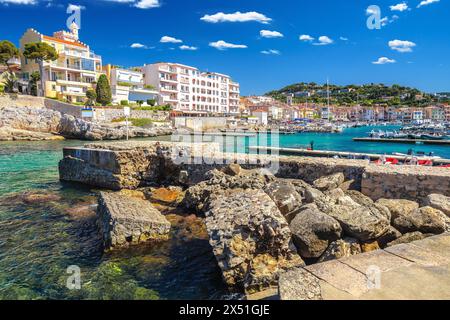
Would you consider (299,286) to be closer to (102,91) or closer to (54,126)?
(54,126)

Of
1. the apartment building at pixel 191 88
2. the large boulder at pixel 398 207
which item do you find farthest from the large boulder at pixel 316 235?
the apartment building at pixel 191 88

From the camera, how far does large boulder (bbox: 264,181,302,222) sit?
8242 millimetres

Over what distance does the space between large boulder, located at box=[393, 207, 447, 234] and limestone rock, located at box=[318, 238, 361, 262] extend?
64.6 inches

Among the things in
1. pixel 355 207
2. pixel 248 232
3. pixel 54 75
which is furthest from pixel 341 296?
pixel 54 75

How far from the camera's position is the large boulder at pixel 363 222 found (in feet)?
22.1

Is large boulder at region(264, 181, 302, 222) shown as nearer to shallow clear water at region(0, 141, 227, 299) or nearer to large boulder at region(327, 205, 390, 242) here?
large boulder at region(327, 205, 390, 242)

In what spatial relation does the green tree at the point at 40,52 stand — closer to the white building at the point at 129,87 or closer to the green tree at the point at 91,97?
the green tree at the point at 91,97

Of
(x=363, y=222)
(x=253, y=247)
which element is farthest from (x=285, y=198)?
(x=253, y=247)

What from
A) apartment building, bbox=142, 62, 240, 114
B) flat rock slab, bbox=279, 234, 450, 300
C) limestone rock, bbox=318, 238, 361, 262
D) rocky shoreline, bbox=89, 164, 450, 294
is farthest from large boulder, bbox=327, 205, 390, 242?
apartment building, bbox=142, 62, 240, 114

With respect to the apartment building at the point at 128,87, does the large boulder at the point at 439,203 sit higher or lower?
lower

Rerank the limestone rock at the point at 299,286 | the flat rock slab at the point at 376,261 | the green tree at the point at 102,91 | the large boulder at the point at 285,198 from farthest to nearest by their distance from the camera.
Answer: the green tree at the point at 102,91, the large boulder at the point at 285,198, the flat rock slab at the point at 376,261, the limestone rock at the point at 299,286

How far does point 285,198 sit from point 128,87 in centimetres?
7186

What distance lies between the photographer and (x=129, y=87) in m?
73.9

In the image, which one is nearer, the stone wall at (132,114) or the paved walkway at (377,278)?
the paved walkway at (377,278)
